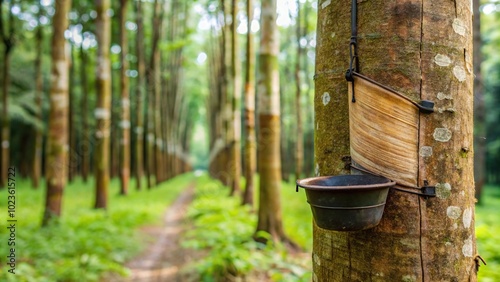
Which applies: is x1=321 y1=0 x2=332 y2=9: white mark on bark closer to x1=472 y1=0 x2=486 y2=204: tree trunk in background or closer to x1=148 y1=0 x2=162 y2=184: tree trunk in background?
x1=472 y1=0 x2=486 y2=204: tree trunk in background

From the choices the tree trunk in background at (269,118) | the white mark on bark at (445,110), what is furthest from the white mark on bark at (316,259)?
the tree trunk in background at (269,118)

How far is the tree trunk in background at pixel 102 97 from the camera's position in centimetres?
942

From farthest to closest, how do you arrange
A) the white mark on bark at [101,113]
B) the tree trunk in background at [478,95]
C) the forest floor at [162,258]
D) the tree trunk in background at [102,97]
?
the tree trunk in background at [478,95]
the white mark on bark at [101,113]
the tree trunk in background at [102,97]
the forest floor at [162,258]

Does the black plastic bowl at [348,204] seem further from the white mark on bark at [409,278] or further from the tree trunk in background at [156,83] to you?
the tree trunk in background at [156,83]

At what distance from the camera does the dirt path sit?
513 cm

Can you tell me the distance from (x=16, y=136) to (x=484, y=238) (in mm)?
26264

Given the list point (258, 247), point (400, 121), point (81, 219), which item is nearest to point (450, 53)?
point (400, 121)

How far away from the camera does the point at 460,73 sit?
1343 mm

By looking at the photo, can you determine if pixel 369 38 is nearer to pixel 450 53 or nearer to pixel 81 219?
pixel 450 53

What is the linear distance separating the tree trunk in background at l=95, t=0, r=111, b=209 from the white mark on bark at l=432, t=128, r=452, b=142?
9.51 meters

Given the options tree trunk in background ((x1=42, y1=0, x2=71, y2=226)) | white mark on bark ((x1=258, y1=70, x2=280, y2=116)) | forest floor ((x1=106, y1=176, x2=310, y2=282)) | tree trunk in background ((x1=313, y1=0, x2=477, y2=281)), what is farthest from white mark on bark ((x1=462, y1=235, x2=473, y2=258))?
tree trunk in background ((x1=42, y1=0, x2=71, y2=226))

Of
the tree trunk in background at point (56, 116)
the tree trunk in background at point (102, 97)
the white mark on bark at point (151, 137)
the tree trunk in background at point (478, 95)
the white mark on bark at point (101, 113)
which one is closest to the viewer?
the tree trunk in background at point (56, 116)

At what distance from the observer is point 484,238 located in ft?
18.6

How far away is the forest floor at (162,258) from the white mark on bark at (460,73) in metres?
4.11
